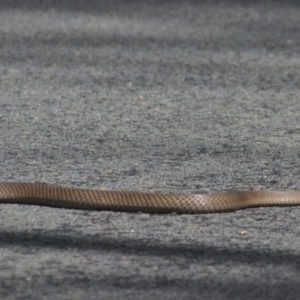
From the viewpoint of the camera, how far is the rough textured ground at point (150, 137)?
13.9 ft

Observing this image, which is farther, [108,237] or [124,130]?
[124,130]

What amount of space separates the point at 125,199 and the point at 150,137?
1.60m

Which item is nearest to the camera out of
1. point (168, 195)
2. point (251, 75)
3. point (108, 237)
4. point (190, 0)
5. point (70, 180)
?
point (108, 237)

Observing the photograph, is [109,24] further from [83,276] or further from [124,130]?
[83,276]

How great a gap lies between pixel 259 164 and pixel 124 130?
1153 mm

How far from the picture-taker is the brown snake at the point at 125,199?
513 cm

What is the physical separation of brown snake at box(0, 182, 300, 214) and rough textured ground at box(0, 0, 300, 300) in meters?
0.06

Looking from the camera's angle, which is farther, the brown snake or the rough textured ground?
the brown snake

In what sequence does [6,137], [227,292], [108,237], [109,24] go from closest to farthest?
[227,292]
[108,237]
[6,137]
[109,24]

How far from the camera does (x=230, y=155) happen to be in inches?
250

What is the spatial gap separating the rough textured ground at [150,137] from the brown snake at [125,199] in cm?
6

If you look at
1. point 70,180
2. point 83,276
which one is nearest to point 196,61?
point 70,180

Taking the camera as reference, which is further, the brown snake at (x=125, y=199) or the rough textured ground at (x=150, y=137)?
the brown snake at (x=125, y=199)

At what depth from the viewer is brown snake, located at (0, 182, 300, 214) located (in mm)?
5133
